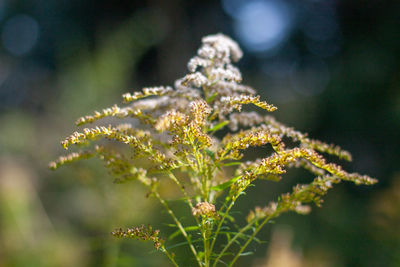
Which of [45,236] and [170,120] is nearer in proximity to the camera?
[170,120]

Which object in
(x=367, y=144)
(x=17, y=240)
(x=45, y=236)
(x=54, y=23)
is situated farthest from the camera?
(x=54, y=23)

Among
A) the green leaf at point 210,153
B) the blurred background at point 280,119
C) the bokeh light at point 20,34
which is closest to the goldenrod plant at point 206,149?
the green leaf at point 210,153

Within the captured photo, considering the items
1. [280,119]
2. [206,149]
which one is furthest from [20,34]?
[206,149]

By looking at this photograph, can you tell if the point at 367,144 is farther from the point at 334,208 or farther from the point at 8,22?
the point at 8,22

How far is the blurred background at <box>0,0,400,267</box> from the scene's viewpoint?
3.52 m

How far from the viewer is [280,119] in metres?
8.20

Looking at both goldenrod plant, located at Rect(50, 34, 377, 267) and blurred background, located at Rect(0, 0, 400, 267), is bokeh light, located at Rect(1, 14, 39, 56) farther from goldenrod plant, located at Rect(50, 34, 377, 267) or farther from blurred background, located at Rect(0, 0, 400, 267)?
goldenrod plant, located at Rect(50, 34, 377, 267)

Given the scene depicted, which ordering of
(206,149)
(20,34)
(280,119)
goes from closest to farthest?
(206,149) → (280,119) → (20,34)

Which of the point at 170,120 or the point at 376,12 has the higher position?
the point at 376,12

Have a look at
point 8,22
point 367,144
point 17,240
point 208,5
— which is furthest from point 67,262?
point 8,22

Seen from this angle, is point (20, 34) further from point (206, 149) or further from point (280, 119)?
point (206, 149)

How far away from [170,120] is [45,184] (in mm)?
9186

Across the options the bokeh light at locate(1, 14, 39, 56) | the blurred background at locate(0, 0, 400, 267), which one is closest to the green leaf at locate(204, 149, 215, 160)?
the blurred background at locate(0, 0, 400, 267)

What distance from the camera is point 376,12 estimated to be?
6.59m
